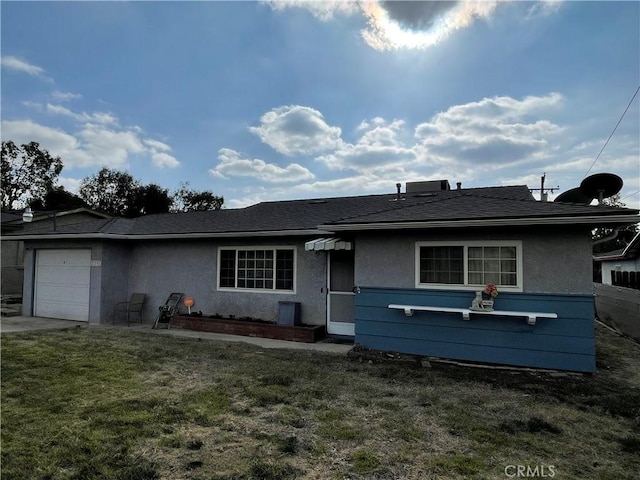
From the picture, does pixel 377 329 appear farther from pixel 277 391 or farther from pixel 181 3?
pixel 181 3

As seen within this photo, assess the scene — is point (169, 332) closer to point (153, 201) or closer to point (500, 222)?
point (500, 222)

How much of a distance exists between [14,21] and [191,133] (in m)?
7.73

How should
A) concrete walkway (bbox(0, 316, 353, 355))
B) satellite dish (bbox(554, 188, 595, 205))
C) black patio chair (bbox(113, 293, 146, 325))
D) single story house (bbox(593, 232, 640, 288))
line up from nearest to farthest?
concrete walkway (bbox(0, 316, 353, 355)), satellite dish (bbox(554, 188, 595, 205)), black patio chair (bbox(113, 293, 146, 325)), single story house (bbox(593, 232, 640, 288))

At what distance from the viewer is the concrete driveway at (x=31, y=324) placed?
9616 millimetres

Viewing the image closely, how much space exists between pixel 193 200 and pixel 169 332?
37.8 m

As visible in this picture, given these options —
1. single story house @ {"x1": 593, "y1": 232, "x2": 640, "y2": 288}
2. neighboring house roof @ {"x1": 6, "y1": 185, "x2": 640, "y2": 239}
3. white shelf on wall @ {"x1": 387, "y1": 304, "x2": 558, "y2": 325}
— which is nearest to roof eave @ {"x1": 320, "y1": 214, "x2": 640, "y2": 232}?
neighboring house roof @ {"x1": 6, "y1": 185, "x2": 640, "y2": 239}

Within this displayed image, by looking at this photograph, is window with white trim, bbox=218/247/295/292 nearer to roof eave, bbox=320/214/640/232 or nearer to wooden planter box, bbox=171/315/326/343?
wooden planter box, bbox=171/315/326/343

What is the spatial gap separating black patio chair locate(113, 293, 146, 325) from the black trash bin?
4.66 metres

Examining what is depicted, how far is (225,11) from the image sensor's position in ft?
37.4

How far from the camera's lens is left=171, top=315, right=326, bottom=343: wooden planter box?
8727 millimetres

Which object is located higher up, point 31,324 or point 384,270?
point 384,270

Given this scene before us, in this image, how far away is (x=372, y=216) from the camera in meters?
7.67

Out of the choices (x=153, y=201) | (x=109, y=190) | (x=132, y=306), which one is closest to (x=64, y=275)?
(x=132, y=306)

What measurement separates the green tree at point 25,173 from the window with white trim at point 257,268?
123 feet
